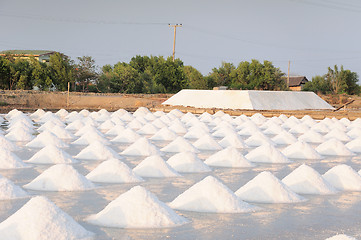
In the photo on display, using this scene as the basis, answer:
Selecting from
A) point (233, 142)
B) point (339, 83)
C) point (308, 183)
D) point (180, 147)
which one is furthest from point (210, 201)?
point (339, 83)

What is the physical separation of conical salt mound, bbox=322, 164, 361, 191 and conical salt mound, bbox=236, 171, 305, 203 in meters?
1.12

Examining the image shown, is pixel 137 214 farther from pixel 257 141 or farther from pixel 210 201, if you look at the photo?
pixel 257 141

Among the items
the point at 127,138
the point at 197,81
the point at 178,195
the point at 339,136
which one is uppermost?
the point at 197,81

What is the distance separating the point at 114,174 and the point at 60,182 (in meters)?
0.90

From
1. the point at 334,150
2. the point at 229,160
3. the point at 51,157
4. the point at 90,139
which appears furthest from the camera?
the point at 90,139

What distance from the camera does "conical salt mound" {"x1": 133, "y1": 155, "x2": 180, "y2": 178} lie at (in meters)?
7.50

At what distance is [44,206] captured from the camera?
14.1 ft

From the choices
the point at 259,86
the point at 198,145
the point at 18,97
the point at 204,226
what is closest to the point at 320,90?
the point at 259,86

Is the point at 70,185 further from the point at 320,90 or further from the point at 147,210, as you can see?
the point at 320,90

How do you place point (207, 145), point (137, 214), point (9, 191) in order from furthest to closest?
point (207, 145) → point (9, 191) → point (137, 214)

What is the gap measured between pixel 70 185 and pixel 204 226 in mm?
2199

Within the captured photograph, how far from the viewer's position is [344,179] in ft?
23.2

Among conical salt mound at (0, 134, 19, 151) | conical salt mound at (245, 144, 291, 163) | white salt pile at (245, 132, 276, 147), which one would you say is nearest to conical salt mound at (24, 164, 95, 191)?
conical salt mound at (0, 134, 19, 151)

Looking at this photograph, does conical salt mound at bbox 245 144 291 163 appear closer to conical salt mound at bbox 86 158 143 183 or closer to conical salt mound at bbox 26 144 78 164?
conical salt mound at bbox 86 158 143 183
